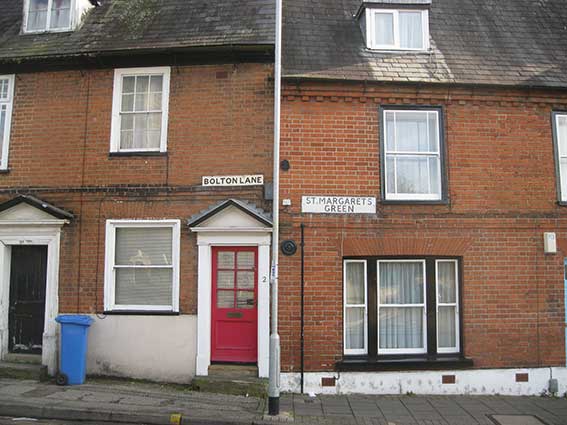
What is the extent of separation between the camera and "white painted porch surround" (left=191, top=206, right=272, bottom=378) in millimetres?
8227

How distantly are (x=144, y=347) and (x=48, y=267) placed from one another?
2443 millimetres

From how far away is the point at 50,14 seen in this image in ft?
32.4

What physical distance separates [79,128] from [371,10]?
20.8 feet

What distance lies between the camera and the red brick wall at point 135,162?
8.61m

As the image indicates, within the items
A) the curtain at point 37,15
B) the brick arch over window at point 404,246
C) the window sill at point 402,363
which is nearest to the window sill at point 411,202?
the brick arch over window at point 404,246

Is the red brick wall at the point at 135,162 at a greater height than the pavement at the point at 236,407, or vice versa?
the red brick wall at the point at 135,162

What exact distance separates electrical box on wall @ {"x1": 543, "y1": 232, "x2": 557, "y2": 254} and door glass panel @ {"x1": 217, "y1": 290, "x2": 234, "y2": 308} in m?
5.91

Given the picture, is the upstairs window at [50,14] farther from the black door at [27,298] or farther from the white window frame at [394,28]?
the white window frame at [394,28]

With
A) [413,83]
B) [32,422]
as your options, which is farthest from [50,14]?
[32,422]

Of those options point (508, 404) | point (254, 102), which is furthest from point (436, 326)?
point (254, 102)

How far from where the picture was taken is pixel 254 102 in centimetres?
873

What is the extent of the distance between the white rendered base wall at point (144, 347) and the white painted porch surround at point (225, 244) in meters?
0.20

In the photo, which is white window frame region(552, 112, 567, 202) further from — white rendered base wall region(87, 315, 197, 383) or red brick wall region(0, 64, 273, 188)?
white rendered base wall region(87, 315, 197, 383)

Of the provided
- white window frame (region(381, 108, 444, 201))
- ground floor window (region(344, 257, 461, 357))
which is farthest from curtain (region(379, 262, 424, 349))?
white window frame (region(381, 108, 444, 201))
